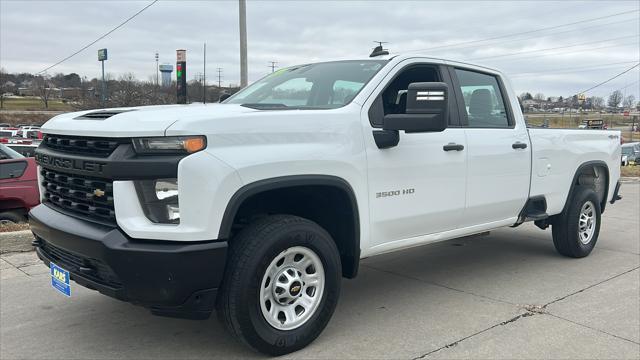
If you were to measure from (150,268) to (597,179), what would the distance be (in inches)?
225

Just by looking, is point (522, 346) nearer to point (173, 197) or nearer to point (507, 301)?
point (507, 301)

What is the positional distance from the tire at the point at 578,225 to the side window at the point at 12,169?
703 centimetres

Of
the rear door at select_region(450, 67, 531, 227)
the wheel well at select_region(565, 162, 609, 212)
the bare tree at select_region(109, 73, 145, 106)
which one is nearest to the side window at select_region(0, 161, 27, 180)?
the rear door at select_region(450, 67, 531, 227)

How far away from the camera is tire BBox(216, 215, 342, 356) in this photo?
331 centimetres

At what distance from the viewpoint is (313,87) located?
15.0 ft

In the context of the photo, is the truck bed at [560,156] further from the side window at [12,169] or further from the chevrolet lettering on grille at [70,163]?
the side window at [12,169]

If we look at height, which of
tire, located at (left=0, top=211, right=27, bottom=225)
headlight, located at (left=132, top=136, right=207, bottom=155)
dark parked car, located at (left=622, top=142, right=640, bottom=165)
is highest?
headlight, located at (left=132, top=136, right=207, bottom=155)

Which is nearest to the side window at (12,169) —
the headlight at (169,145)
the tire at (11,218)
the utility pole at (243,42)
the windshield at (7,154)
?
the windshield at (7,154)

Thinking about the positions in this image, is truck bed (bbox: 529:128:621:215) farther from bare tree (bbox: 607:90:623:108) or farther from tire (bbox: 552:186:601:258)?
bare tree (bbox: 607:90:623:108)

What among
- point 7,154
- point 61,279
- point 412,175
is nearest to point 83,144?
point 61,279

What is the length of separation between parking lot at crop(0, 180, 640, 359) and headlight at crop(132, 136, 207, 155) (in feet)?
4.57

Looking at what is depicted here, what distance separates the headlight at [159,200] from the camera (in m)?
3.12

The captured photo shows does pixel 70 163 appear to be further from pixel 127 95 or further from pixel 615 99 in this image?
pixel 615 99

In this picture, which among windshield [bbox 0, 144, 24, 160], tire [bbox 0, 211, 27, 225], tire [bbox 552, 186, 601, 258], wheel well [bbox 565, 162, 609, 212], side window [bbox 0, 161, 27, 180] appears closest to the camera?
tire [bbox 552, 186, 601, 258]
